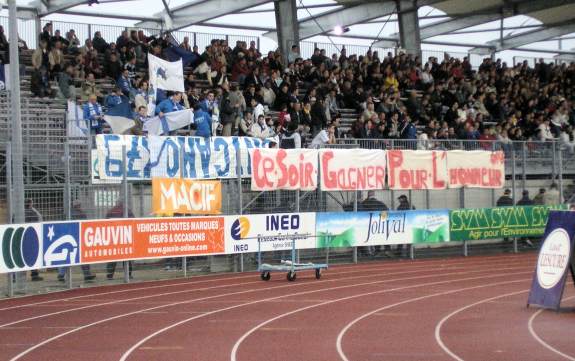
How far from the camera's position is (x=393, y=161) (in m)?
27.0

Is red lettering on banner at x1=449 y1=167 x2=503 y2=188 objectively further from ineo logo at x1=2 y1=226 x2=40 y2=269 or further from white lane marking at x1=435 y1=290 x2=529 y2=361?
ineo logo at x1=2 y1=226 x2=40 y2=269

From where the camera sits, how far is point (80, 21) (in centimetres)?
3594

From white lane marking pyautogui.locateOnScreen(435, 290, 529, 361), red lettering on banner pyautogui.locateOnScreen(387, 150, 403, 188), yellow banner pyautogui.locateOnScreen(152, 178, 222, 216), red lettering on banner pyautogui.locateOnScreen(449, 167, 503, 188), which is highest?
red lettering on banner pyautogui.locateOnScreen(387, 150, 403, 188)

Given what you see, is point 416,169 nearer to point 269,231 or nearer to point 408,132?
point 408,132

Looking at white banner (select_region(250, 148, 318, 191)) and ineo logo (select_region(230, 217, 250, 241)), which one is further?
white banner (select_region(250, 148, 318, 191))

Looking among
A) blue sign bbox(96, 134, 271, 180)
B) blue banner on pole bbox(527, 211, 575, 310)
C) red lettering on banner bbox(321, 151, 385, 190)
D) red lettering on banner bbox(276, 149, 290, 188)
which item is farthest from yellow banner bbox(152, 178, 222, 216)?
blue banner on pole bbox(527, 211, 575, 310)

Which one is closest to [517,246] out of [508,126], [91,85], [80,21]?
[508,126]

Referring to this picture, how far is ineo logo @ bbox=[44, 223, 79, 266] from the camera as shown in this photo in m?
19.5

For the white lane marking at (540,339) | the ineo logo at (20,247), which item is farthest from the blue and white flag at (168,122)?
the white lane marking at (540,339)

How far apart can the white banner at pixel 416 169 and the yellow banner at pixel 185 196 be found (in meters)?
5.42

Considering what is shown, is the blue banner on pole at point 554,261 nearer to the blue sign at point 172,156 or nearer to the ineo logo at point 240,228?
the ineo logo at point 240,228

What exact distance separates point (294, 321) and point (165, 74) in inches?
473

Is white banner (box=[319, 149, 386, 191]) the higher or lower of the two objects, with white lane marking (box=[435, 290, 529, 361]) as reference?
higher

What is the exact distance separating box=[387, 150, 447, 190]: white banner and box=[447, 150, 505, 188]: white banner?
0.36 m
